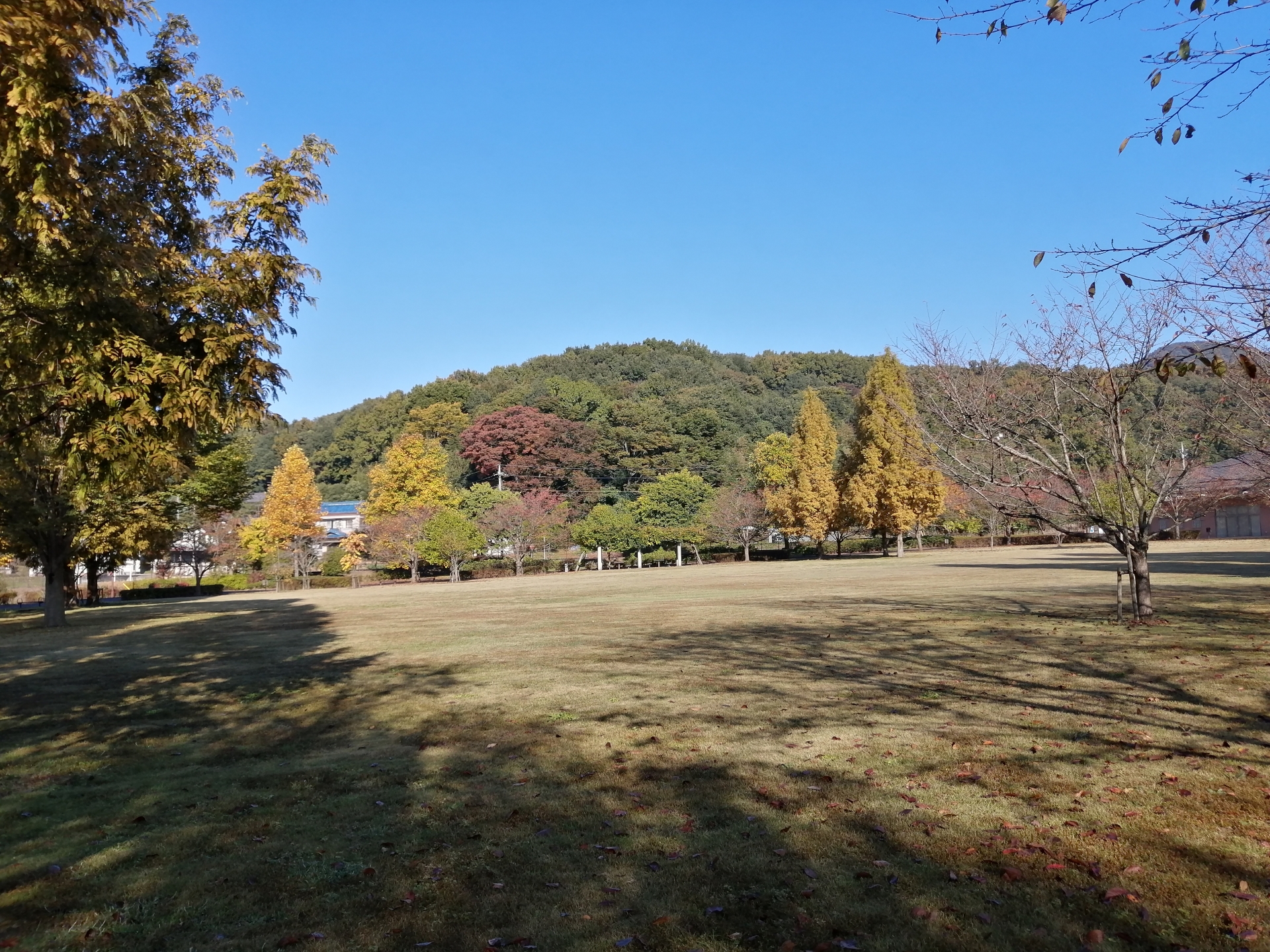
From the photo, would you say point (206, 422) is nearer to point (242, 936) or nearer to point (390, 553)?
point (242, 936)

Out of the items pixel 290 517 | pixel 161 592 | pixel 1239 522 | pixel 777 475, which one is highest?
pixel 777 475

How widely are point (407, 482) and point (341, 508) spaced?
31682 millimetres

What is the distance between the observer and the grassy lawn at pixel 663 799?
347cm

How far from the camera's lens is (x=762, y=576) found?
34.6m

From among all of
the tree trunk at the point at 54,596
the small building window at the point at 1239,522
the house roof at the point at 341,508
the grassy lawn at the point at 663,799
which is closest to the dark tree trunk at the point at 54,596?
the tree trunk at the point at 54,596

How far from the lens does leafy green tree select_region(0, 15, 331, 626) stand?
539cm

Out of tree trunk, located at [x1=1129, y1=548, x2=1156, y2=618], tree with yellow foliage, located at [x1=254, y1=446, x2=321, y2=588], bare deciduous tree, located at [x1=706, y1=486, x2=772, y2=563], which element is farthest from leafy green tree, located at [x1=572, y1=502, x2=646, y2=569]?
tree trunk, located at [x1=1129, y1=548, x2=1156, y2=618]

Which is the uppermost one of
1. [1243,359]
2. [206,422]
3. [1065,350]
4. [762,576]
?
[1065,350]

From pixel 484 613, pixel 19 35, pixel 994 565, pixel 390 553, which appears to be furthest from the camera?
pixel 390 553

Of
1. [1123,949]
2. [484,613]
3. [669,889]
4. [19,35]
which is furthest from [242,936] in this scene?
[484,613]

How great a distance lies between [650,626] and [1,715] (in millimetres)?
10199

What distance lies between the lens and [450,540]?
46.2m

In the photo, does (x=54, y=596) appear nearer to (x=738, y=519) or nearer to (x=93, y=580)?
(x=93, y=580)

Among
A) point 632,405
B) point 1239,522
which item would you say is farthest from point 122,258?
point 1239,522
